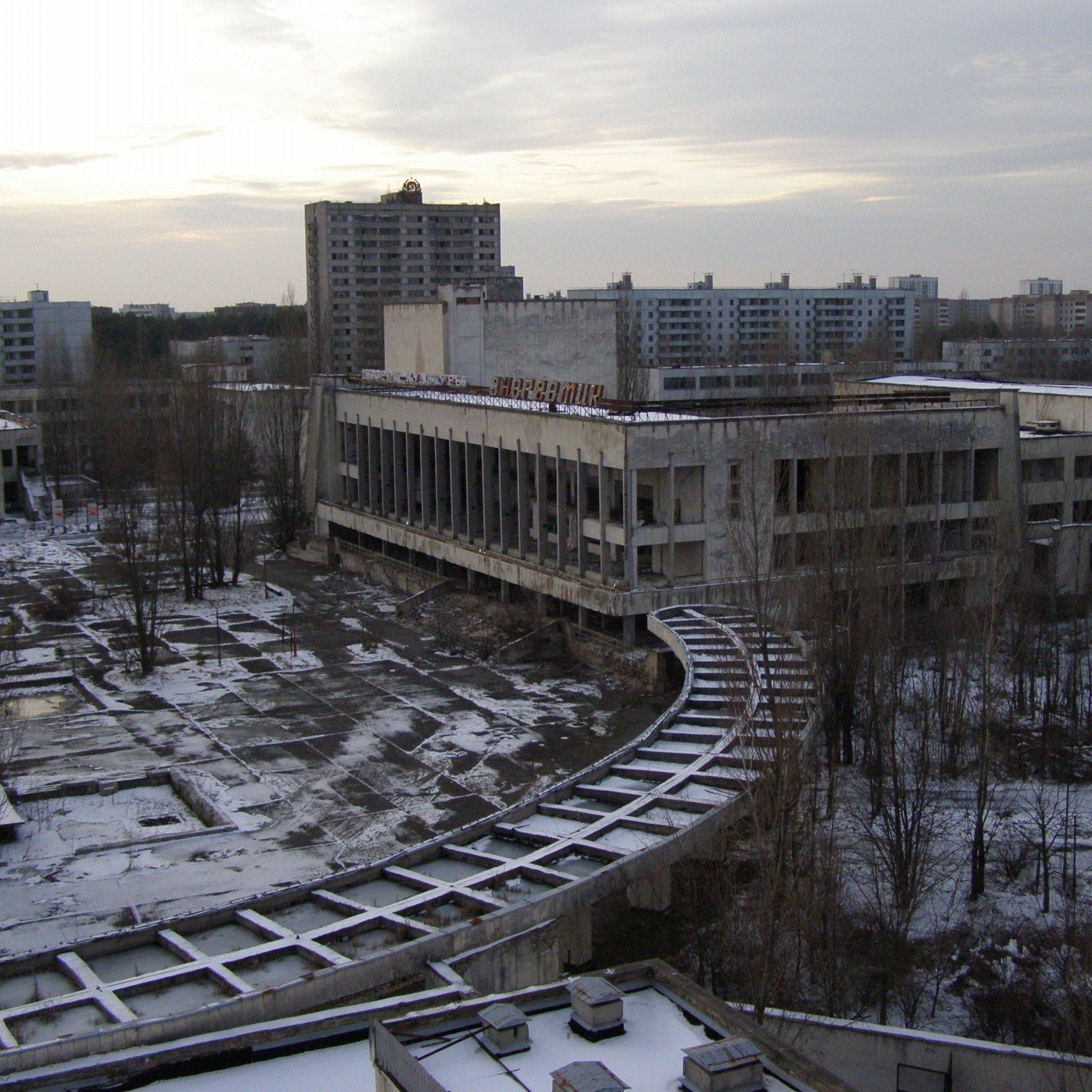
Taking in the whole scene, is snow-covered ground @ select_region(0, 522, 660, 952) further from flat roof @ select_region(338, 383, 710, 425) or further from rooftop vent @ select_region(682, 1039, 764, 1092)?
rooftop vent @ select_region(682, 1039, 764, 1092)

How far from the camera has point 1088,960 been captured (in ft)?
54.9

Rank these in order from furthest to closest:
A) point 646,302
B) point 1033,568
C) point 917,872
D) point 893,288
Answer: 1. point 893,288
2. point 646,302
3. point 1033,568
4. point 917,872

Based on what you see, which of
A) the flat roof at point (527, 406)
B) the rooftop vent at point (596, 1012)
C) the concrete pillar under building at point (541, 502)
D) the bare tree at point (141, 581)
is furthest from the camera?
the concrete pillar under building at point (541, 502)

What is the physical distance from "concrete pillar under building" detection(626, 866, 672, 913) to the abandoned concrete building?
28.9 feet

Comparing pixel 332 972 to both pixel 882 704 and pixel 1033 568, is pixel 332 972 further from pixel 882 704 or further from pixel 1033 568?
pixel 1033 568

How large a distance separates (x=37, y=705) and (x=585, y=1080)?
28.8 meters

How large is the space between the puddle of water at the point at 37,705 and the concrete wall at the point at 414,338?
26.7m

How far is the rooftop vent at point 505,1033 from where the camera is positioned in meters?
12.2

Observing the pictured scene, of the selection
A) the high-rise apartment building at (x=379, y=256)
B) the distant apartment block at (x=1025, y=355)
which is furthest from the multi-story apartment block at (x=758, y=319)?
the high-rise apartment building at (x=379, y=256)

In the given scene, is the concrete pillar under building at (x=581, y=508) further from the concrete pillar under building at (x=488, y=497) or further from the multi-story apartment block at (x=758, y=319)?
the multi-story apartment block at (x=758, y=319)

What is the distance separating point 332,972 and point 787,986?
6.46 metres

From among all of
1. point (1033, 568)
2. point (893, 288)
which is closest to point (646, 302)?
point (893, 288)

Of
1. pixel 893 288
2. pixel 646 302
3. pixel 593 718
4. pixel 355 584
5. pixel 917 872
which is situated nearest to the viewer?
pixel 917 872

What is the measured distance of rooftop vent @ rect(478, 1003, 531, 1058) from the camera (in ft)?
40.0
